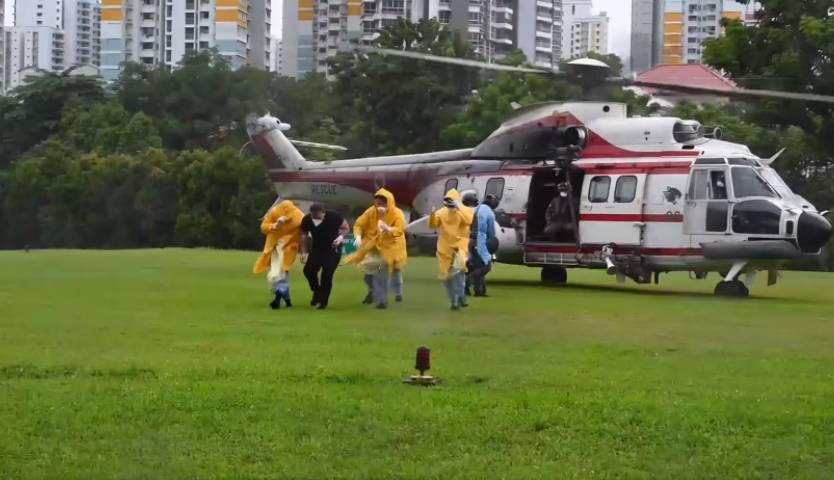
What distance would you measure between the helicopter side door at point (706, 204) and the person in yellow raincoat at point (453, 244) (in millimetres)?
5080

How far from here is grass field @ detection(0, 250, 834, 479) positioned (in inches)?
289

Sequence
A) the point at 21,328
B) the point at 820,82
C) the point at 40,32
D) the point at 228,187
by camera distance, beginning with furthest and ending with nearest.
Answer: the point at 228,187 < the point at 40,32 < the point at 820,82 < the point at 21,328

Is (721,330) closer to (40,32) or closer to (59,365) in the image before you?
(59,365)

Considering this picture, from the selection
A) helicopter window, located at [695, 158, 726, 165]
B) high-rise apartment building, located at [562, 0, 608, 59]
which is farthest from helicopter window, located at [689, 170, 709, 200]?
high-rise apartment building, located at [562, 0, 608, 59]

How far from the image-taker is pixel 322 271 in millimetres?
16703

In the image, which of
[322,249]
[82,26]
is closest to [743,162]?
[322,249]

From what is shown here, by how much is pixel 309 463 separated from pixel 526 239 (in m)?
15.7

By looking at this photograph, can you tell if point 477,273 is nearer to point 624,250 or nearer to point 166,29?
point 624,250

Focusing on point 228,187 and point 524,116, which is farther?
point 228,187

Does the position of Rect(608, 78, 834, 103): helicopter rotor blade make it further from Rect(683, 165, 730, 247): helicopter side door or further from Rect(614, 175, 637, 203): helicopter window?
Rect(614, 175, 637, 203): helicopter window

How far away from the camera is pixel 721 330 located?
14289 millimetres

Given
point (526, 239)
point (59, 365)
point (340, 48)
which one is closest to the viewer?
point (59, 365)

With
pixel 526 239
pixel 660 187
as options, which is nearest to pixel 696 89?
pixel 660 187

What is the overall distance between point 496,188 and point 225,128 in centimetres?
2490
